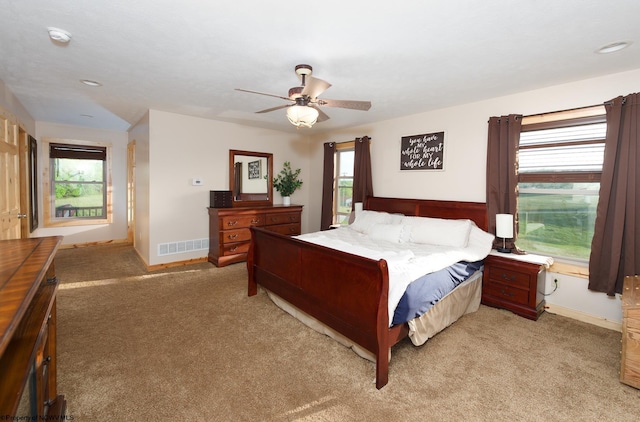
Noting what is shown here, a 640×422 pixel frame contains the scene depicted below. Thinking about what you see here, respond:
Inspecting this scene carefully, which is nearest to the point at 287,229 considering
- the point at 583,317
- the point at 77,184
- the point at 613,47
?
the point at 583,317

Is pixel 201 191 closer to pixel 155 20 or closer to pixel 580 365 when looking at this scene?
pixel 155 20

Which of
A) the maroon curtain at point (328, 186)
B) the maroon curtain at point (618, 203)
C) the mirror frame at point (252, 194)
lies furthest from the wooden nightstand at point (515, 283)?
the mirror frame at point (252, 194)

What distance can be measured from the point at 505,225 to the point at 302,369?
8.93ft

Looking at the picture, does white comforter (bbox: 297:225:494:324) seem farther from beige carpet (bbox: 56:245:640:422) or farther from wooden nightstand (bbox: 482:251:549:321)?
beige carpet (bbox: 56:245:640:422)

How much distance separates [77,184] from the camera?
5941 mm

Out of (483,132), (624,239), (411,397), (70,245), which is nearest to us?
(411,397)

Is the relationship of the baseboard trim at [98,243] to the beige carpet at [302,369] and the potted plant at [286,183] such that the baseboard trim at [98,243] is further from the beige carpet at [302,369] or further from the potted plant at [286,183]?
the potted plant at [286,183]

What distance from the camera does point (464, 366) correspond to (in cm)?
224

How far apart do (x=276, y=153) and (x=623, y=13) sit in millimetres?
4876

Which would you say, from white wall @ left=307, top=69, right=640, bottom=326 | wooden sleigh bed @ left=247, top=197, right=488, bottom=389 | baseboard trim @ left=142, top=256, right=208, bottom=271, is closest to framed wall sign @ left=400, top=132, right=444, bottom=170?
white wall @ left=307, top=69, right=640, bottom=326

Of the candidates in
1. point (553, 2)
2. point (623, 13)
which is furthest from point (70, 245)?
point (623, 13)

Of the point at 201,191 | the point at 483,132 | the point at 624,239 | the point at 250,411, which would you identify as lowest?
the point at 250,411

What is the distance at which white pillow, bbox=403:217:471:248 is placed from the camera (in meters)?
3.38

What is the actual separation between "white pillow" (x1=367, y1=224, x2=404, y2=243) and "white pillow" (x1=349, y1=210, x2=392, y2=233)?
1.14 ft
